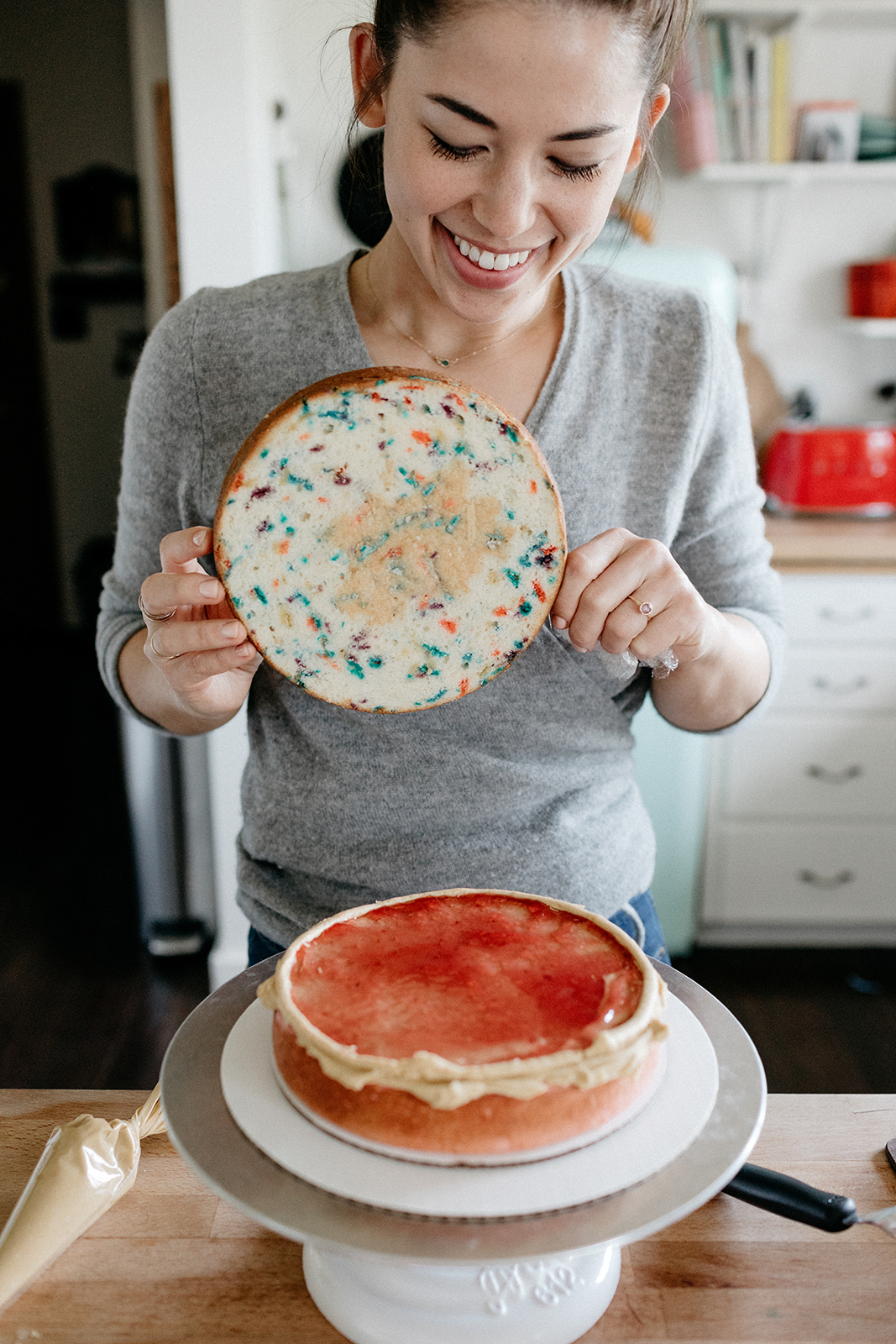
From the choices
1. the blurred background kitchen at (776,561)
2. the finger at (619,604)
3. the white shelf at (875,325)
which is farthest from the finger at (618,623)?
the white shelf at (875,325)

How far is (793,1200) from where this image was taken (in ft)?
2.24

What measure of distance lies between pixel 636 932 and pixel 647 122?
0.74 m

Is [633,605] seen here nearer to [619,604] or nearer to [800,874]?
[619,604]

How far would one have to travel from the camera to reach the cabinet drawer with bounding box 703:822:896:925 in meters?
2.53

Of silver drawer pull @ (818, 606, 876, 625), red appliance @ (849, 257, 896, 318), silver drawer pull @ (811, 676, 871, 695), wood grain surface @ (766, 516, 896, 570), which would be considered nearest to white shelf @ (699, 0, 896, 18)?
red appliance @ (849, 257, 896, 318)

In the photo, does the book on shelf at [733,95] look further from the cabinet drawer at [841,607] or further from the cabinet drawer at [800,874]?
the cabinet drawer at [800,874]

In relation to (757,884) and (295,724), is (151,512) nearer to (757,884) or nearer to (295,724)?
(295,724)

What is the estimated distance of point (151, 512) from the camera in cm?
104

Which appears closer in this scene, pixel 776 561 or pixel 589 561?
pixel 589 561

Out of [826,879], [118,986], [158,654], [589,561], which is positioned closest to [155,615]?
[158,654]

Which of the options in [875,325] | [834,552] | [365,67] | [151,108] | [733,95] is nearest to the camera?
[365,67]

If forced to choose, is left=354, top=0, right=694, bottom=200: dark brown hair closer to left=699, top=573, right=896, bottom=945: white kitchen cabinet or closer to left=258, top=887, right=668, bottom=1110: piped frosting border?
left=258, top=887, right=668, bottom=1110: piped frosting border

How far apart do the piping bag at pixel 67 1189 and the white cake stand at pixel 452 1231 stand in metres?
0.10

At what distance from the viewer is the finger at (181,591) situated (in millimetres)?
787
